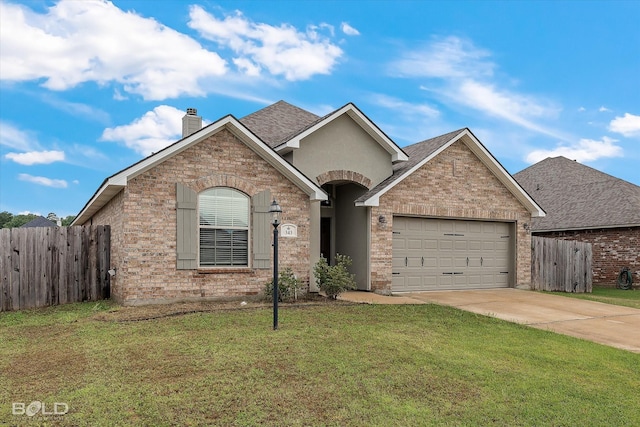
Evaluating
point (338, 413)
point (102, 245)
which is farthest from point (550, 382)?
point (102, 245)

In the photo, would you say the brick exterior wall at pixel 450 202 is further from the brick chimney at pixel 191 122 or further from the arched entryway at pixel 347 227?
the brick chimney at pixel 191 122

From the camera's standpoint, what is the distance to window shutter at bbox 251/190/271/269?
12430 millimetres

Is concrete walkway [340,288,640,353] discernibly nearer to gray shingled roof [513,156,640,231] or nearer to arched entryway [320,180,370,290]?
arched entryway [320,180,370,290]

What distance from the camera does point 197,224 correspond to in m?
11.9

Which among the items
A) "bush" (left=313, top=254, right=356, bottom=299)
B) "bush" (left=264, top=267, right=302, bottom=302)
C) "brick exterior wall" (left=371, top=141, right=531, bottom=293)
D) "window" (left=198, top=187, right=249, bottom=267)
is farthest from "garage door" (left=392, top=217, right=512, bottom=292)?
"window" (left=198, top=187, right=249, bottom=267)

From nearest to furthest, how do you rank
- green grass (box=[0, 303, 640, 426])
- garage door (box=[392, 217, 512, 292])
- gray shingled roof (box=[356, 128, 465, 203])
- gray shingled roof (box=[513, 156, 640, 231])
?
1. green grass (box=[0, 303, 640, 426])
2. gray shingled roof (box=[356, 128, 465, 203])
3. garage door (box=[392, 217, 512, 292])
4. gray shingled roof (box=[513, 156, 640, 231])

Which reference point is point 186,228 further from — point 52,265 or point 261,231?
point 52,265

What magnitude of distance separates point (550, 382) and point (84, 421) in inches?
211

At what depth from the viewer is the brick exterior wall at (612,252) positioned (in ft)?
68.4

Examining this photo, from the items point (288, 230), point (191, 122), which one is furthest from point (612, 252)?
point (191, 122)

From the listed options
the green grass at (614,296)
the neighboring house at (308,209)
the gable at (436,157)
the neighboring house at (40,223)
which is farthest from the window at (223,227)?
the neighboring house at (40,223)

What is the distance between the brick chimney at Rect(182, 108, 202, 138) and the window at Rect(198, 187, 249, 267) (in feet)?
14.0

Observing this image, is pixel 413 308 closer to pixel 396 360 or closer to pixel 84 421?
pixel 396 360

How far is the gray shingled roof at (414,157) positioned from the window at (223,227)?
3.76 meters
